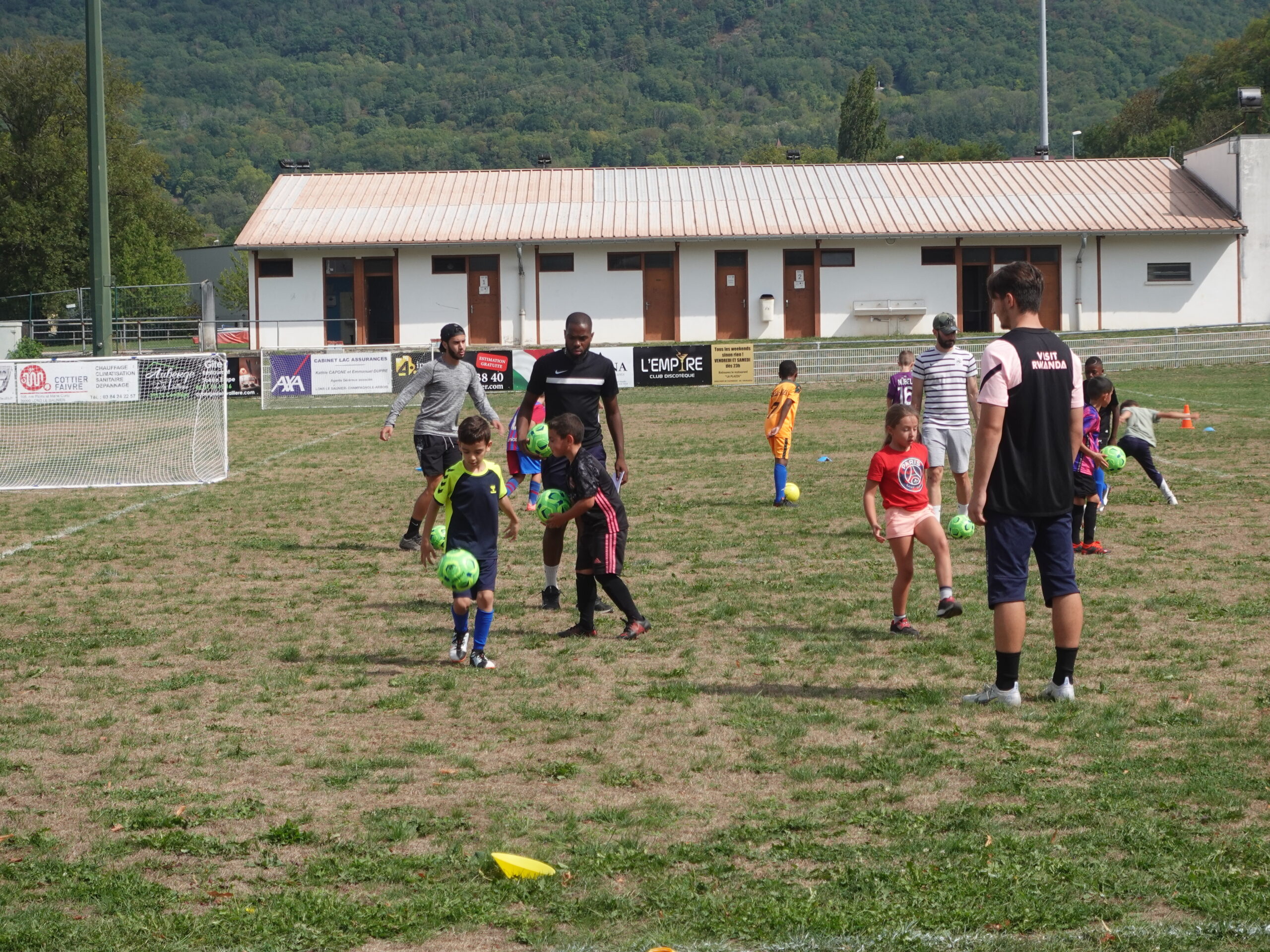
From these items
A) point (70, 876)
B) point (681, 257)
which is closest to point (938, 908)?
point (70, 876)

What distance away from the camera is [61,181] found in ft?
243

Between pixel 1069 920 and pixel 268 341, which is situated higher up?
pixel 268 341

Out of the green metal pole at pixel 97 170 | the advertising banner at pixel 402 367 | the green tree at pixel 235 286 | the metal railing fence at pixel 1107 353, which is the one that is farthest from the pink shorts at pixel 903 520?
the green tree at pixel 235 286

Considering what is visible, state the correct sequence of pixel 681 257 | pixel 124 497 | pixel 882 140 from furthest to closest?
1. pixel 882 140
2. pixel 681 257
3. pixel 124 497

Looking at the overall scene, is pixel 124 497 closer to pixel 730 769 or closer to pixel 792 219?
pixel 730 769

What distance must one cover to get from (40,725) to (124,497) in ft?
34.3

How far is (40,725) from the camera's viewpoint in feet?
24.1

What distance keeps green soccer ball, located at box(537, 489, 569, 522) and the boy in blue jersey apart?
0.45 m

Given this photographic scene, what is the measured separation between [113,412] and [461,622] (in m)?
19.5

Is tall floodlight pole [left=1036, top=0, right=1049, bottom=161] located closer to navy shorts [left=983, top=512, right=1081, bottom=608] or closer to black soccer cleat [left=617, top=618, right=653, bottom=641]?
black soccer cleat [left=617, top=618, right=653, bottom=641]

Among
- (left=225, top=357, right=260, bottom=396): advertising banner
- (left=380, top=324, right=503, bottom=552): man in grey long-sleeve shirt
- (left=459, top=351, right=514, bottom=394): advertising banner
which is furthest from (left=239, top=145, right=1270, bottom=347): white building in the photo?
(left=380, top=324, right=503, bottom=552): man in grey long-sleeve shirt

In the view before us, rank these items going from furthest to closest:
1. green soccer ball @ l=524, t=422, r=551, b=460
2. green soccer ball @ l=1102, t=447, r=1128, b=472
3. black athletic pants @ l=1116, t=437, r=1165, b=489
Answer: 1. black athletic pants @ l=1116, t=437, r=1165, b=489
2. green soccer ball @ l=1102, t=447, r=1128, b=472
3. green soccer ball @ l=524, t=422, r=551, b=460

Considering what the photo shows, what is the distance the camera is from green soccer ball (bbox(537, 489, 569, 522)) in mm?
8891

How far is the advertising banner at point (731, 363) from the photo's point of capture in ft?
115
